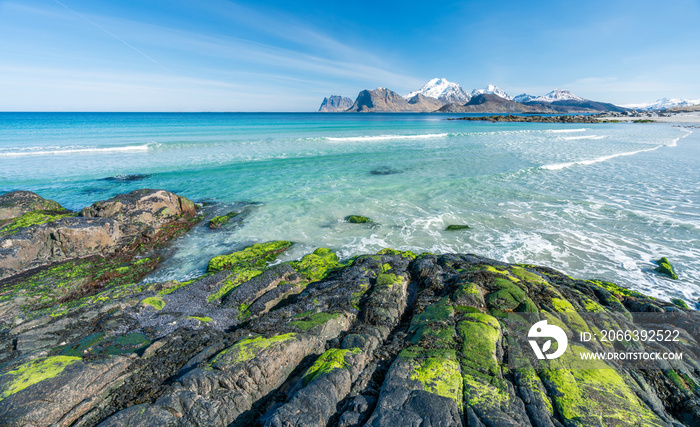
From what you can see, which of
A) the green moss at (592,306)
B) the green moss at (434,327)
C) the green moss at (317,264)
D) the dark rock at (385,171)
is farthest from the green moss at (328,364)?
the dark rock at (385,171)

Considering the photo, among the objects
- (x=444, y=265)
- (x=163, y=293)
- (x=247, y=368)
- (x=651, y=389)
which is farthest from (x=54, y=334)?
(x=651, y=389)

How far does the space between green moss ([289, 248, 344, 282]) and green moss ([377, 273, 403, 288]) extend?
2.13 metres

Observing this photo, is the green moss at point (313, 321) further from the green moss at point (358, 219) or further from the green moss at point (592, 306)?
the green moss at point (358, 219)

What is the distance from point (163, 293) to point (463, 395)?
26.3 ft

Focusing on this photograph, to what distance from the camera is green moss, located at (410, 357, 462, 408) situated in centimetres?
405

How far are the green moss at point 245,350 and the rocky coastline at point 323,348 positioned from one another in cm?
3

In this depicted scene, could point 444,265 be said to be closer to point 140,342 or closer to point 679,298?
point 679,298

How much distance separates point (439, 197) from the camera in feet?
57.9

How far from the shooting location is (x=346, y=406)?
4.00m

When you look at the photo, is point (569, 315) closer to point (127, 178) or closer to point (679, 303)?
point (679, 303)

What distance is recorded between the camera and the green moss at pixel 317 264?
9.08 metres

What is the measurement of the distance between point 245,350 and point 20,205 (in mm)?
16558

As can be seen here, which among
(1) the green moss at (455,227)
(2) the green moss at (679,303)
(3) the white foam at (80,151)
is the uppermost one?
(3) the white foam at (80,151)

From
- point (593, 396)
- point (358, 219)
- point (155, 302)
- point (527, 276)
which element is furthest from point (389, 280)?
point (358, 219)
